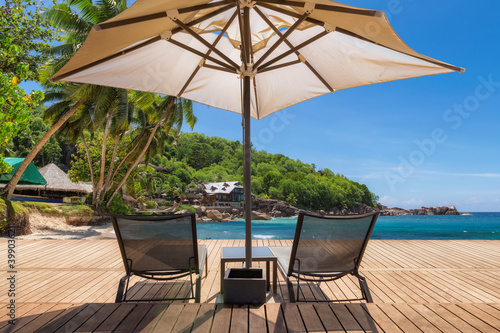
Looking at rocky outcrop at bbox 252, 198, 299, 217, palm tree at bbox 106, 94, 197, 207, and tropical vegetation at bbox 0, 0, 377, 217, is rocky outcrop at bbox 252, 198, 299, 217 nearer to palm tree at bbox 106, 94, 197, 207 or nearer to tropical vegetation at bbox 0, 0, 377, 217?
tropical vegetation at bbox 0, 0, 377, 217

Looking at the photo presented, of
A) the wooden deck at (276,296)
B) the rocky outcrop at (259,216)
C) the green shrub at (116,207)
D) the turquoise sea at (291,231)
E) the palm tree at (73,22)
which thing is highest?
the palm tree at (73,22)

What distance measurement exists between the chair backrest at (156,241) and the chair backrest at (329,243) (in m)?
0.75

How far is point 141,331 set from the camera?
1.37 m

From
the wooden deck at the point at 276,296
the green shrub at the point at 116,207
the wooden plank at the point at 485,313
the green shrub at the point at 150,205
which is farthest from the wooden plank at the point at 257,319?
the green shrub at the point at 150,205

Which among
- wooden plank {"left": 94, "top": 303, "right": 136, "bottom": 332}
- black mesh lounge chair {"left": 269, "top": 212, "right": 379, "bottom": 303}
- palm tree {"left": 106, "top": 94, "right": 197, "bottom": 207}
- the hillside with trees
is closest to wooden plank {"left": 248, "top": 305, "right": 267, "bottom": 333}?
black mesh lounge chair {"left": 269, "top": 212, "right": 379, "bottom": 303}

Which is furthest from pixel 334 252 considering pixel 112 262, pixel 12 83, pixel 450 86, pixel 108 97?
pixel 450 86

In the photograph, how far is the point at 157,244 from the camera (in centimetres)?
206

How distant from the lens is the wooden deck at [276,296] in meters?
1.44

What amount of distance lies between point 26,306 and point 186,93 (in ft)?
7.87

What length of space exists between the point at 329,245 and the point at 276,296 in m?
0.77

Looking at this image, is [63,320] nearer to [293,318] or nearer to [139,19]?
[293,318]

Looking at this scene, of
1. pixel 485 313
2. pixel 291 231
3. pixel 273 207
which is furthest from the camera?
pixel 273 207

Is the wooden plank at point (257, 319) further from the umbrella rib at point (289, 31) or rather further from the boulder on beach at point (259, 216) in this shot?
the boulder on beach at point (259, 216)

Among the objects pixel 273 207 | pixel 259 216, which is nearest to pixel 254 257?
pixel 259 216
